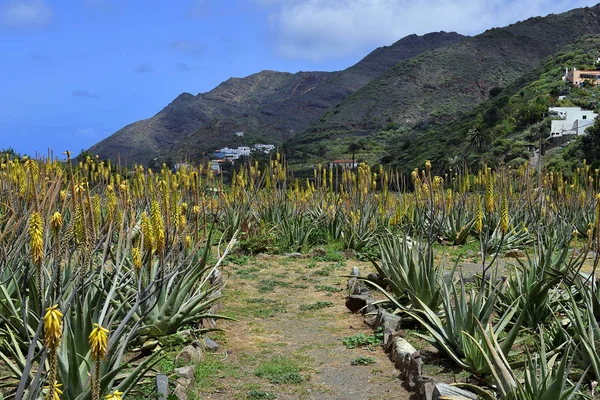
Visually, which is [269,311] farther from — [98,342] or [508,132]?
[508,132]

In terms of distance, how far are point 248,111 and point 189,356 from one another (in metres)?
152

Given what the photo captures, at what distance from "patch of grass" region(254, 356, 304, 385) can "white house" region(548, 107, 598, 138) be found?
5356cm

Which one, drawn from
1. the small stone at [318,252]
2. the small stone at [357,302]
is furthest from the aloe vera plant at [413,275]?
the small stone at [318,252]

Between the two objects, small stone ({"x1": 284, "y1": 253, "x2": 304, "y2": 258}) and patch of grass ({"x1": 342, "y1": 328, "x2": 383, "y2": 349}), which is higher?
small stone ({"x1": 284, "y1": 253, "x2": 304, "y2": 258})

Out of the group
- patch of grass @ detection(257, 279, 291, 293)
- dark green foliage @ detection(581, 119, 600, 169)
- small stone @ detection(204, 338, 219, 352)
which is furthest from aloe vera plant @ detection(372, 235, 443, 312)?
dark green foliage @ detection(581, 119, 600, 169)

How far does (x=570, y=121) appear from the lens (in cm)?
5828

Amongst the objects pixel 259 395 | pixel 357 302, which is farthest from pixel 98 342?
pixel 357 302

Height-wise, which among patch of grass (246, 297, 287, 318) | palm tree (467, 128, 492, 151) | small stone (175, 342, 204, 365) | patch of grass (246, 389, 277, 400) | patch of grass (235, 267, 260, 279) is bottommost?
patch of grass (246, 297, 287, 318)

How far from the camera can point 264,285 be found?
10273 millimetres

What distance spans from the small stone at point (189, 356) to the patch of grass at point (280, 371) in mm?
591

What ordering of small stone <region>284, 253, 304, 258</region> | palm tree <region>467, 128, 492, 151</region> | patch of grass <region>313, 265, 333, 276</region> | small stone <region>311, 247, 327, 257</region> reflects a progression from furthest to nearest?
1. palm tree <region>467, 128, 492, 151</region>
2. small stone <region>311, 247, 327, 257</region>
3. small stone <region>284, 253, 304, 258</region>
4. patch of grass <region>313, 265, 333, 276</region>

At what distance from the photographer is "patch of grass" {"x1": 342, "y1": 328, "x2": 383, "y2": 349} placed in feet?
22.8

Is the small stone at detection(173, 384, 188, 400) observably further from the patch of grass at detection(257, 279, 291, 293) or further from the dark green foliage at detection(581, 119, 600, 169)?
the dark green foliage at detection(581, 119, 600, 169)

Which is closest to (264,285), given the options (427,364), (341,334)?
(341,334)
